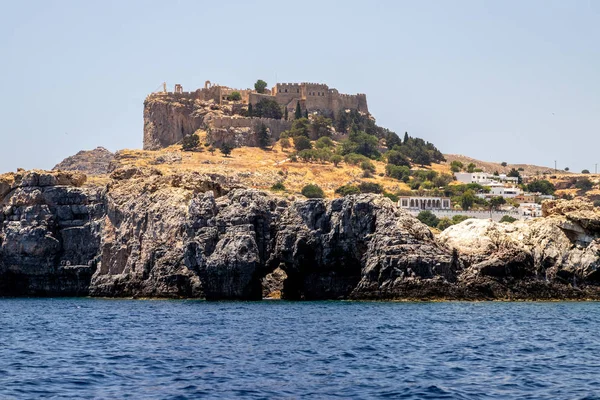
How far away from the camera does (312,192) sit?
343ft

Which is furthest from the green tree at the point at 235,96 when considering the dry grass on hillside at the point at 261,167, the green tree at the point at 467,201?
the green tree at the point at 467,201

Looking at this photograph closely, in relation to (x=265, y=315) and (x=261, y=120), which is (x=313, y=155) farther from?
(x=265, y=315)

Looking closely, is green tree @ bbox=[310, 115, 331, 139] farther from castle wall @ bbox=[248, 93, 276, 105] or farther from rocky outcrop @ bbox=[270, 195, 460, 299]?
rocky outcrop @ bbox=[270, 195, 460, 299]

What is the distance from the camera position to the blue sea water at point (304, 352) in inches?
972

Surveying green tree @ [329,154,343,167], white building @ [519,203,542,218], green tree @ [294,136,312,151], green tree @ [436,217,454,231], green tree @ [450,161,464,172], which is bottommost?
green tree @ [436,217,454,231]

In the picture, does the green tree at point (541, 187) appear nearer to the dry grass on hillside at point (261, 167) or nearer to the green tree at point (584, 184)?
the green tree at point (584, 184)

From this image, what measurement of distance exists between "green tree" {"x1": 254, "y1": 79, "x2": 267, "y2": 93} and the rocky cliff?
245 feet

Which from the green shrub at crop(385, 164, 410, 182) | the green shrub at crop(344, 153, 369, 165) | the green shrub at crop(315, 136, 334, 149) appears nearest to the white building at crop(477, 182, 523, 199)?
the green shrub at crop(385, 164, 410, 182)

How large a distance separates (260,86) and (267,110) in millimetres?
10013

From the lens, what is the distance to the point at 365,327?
1518 inches

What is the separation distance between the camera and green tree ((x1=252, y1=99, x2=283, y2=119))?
127m

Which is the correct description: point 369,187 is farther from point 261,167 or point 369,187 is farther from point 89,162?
point 89,162

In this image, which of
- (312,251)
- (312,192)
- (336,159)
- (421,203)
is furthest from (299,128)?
(312,251)

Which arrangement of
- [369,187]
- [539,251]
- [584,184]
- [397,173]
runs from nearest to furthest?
[539,251] → [369,187] → [397,173] → [584,184]
